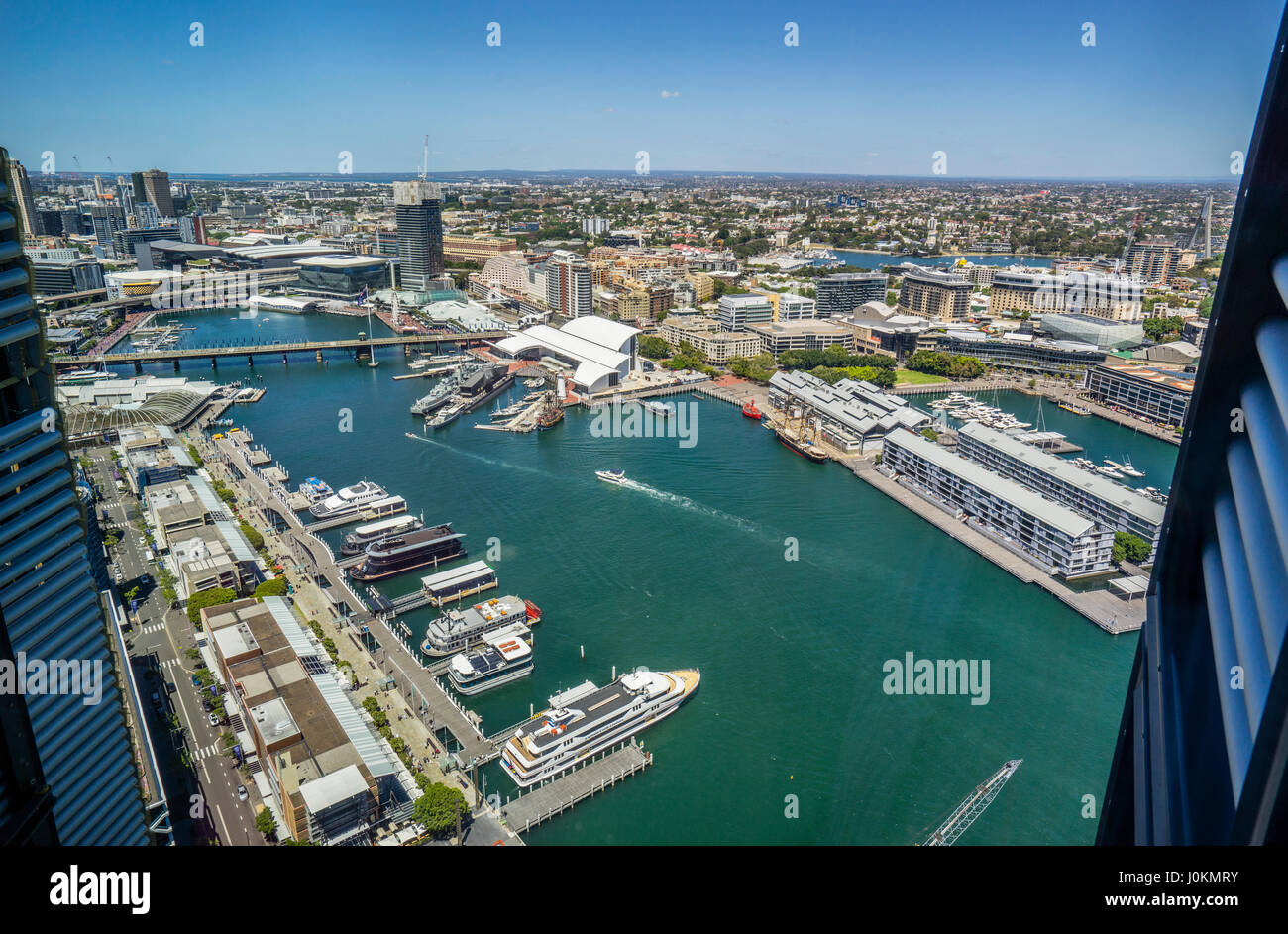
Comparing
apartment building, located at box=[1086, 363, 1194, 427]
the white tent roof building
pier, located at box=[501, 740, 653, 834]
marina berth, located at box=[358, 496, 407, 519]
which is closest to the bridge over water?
the white tent roof building

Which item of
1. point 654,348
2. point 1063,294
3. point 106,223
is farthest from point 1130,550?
point 106,223

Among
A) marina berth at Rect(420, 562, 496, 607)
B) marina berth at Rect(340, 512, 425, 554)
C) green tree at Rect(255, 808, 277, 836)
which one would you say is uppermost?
marina berth at Rect(340, 512, 425, 554)
